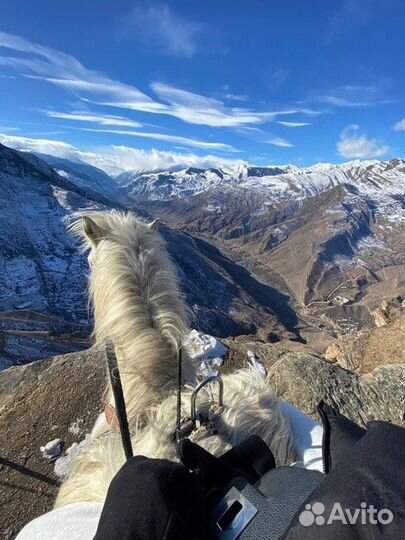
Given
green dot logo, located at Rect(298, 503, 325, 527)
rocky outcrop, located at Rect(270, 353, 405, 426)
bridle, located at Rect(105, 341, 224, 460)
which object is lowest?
rocky outcrop, located at Rect(270, 353, 405, 426)

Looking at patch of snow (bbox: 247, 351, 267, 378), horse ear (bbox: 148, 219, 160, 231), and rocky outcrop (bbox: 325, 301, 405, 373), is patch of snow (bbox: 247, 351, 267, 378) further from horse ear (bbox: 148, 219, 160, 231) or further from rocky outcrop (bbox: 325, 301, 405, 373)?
horse ear (bbox: 148, 219, 160, 231)

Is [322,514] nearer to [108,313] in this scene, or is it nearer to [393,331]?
[108,313]

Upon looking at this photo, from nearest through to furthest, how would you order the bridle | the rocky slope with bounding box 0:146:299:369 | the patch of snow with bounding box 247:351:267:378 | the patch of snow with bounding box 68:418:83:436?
the bridle → the patch of snow with bounding box 68:418:83:436 → the patch of snow with bounding box 247:351:267:378 → the rocky slope with bounding box 0:146:299:369

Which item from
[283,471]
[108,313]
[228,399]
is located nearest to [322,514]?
[283,471]

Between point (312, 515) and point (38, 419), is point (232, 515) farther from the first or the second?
point (38, 419)

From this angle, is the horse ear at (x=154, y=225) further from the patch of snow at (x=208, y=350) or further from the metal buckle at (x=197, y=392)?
the patch of snow at (x=208, y=350)

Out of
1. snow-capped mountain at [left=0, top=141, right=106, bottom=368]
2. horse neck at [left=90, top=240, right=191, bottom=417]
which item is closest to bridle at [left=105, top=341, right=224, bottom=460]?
horse neck at [left=90, top=240, right=191, bottom=417]

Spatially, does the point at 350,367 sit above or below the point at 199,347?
below
